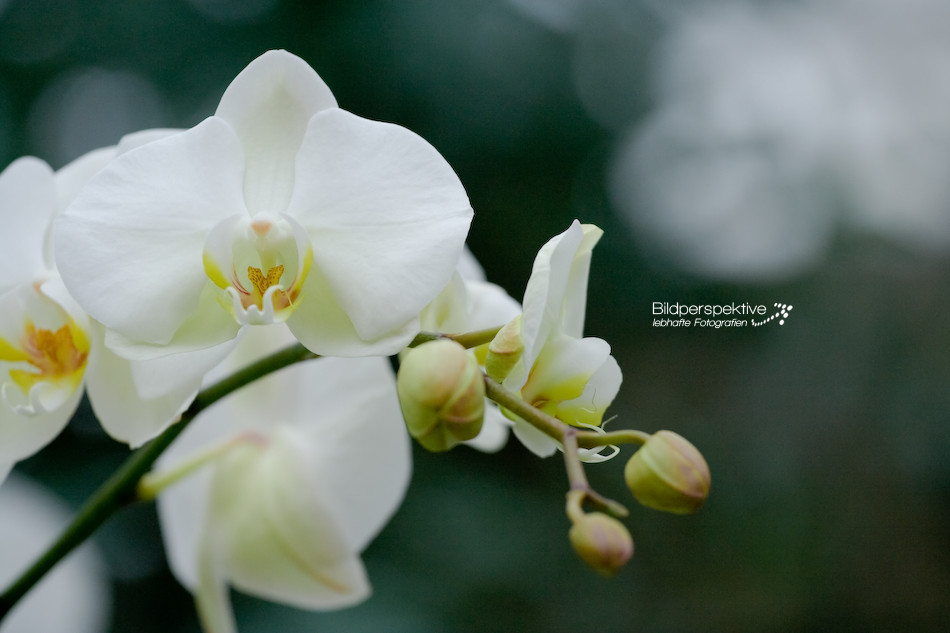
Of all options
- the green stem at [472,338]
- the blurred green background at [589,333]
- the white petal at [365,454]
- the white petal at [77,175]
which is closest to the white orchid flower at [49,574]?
the blurred green background at [589,333]

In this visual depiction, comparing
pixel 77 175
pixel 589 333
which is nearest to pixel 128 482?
pixel 77 175

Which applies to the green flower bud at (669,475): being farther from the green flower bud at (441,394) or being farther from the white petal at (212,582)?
the white petal at (212,582)

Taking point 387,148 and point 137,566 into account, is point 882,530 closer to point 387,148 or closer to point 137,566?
point 137,566

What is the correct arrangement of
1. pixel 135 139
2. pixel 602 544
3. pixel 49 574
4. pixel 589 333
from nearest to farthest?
pixel 602 544 < pixel 135 139 < pixel 49 574 < pixel 589 333

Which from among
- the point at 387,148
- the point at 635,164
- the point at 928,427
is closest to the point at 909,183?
the point at 928,427

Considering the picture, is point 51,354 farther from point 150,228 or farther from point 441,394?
point 441,394

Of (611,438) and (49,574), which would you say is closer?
(611,438)

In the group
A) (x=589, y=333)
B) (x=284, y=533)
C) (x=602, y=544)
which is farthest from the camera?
(x=589, y=333)
